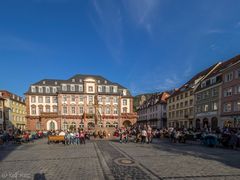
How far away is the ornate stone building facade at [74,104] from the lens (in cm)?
5156

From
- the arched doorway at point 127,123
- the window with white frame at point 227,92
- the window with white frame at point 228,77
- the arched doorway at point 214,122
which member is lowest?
the arched doorway at point 127,123

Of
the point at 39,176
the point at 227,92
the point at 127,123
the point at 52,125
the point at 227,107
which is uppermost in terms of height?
the point at 227,92

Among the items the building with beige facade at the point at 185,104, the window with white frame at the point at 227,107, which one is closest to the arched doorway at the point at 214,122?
the window with white frame at the point at 227,107

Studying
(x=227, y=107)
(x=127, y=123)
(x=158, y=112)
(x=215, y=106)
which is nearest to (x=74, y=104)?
(x=127, y=123)

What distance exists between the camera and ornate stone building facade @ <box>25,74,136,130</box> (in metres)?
51.6

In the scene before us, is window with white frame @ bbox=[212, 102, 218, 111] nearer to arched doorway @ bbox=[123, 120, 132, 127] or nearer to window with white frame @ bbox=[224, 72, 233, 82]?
window with white frame @ bbox=[224, 72, 233, 82]

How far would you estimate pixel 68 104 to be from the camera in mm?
52562

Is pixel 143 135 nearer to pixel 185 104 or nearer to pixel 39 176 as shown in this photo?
pixel 39 176

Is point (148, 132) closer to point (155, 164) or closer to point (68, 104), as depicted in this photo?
point (155, 164)

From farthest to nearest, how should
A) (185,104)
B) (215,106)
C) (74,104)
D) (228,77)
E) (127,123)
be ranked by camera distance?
(127,123) → (74,104) → (185,104) → (215,106) → (228,77)

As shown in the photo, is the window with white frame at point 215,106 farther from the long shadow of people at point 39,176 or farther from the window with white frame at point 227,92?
the long shadow of people at point 39,176

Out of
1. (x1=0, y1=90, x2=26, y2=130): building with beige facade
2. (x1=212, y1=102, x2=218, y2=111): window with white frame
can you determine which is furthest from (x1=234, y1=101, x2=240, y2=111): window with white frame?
(x1=0, y1=90, x2=26, y2=130): building with beige facade

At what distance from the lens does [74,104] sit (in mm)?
52875

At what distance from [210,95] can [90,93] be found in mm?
31106
